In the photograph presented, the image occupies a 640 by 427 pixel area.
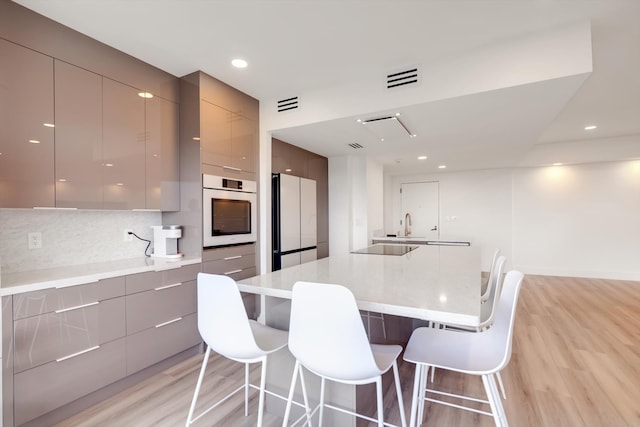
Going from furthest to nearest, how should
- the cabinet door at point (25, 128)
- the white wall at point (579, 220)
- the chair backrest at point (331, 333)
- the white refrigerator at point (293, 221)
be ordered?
1. the white wall at point (579, 220)
2. the white refrigerator at point (293, 221)
3. the cabinet door at point (25, 128)
4. the chair backrest at point (331, 333)

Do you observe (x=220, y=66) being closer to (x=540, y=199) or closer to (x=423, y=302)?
(x=423, y=302)

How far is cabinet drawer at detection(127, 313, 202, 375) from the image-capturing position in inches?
82.7

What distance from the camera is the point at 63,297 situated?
1768 millimetres

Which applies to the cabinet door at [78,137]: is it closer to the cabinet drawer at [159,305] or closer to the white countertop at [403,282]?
the cabinet drawer at [159,305]

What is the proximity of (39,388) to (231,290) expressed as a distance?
1.40 meters

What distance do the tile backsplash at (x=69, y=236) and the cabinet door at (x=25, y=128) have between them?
310 millimetres

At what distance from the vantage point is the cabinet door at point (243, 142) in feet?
9.75

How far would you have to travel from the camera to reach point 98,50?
2186mm

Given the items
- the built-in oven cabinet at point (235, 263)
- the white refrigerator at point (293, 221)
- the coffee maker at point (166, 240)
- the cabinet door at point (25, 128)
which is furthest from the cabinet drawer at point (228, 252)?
the cabinet door at point (25, 128)

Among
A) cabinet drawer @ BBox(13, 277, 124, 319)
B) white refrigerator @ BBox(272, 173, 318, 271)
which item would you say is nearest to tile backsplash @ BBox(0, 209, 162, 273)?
cabinet drawer @ BBox(13, 277, 124, 319)

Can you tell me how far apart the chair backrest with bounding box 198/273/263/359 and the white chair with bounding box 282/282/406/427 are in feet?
0.82

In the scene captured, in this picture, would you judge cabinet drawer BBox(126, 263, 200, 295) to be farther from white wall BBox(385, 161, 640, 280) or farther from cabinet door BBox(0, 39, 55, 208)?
white wall BBox(385, 161, 640, 280)

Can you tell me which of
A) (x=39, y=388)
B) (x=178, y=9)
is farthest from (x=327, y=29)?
(x=39, y=388)

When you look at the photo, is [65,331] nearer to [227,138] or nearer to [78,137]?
[78,137]
